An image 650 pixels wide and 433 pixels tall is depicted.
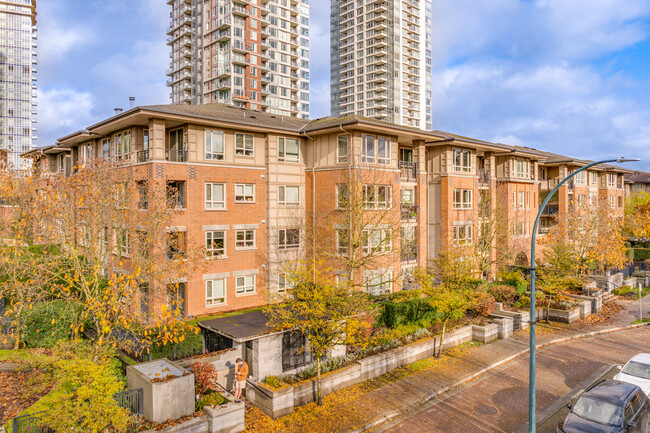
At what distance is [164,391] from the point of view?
1423cm

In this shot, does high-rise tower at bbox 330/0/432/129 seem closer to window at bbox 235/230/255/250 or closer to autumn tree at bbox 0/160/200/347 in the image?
window at bbox 235/230/255/250

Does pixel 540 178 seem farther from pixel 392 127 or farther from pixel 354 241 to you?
pixel 354 241

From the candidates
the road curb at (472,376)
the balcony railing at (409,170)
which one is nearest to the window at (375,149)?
the balcony railing at (409,170)

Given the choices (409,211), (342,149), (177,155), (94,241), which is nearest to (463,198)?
(409,211)

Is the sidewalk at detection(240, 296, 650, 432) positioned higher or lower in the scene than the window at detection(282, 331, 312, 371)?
lower

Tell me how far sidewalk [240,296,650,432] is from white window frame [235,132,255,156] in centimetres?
1621

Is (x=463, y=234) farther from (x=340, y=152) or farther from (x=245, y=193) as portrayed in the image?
(x=245, y=193)

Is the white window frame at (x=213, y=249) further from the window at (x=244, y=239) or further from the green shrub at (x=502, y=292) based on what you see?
the green shrub at (x=502, y=292)

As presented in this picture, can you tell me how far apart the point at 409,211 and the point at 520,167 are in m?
19.4

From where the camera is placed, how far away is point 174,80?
282 ft

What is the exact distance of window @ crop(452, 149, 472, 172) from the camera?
1399 inches

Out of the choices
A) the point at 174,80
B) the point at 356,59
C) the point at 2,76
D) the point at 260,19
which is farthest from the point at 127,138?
the point at 2,76

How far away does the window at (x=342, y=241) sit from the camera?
26758 mm

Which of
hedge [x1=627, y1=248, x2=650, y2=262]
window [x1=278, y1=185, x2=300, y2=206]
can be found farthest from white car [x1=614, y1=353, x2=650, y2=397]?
hedge [x1=627, y1=248, x2=650, y2=262]
